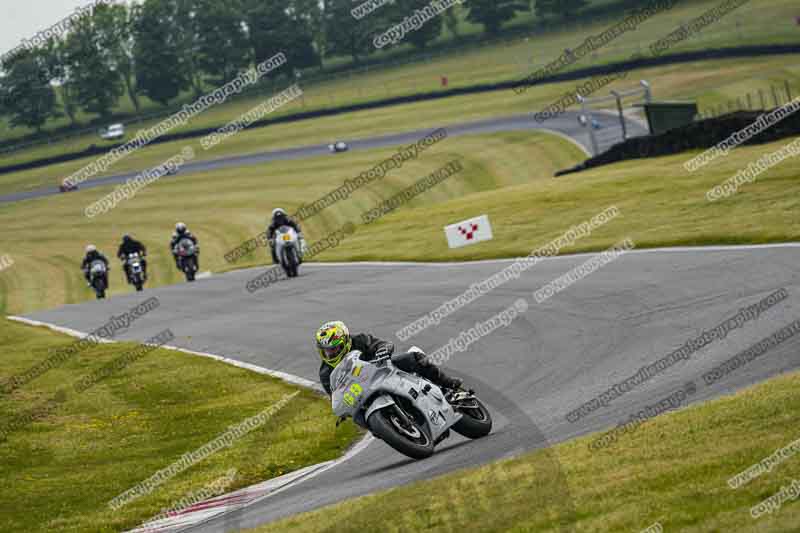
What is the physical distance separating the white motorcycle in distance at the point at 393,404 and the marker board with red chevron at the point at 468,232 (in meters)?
18.2

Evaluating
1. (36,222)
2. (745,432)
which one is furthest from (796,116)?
(36,222)

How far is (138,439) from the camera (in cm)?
1472

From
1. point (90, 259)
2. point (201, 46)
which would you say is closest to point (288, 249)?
point (90, 259)

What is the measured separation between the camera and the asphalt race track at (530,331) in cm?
1072

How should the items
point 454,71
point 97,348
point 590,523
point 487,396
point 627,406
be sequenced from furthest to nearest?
point 454,71, point 97,348, point 487,396, point 627,406, point 590,523

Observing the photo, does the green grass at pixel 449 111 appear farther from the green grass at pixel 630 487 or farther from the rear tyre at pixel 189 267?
the green grass at pixel 630 487

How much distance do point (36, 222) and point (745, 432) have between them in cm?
6606

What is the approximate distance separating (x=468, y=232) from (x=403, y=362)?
60.5 feet

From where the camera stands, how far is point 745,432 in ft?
27.3

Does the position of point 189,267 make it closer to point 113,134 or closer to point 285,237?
point 285,237

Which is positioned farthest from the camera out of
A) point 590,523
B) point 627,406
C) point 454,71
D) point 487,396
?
point 454,71

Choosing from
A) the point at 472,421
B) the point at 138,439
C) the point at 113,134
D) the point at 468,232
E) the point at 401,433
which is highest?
the point at 113,134

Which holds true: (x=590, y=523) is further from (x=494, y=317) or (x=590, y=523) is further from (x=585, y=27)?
(x=585, y=27)

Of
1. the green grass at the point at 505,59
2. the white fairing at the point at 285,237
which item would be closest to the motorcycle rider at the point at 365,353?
the white fairing at the point at 285,237
